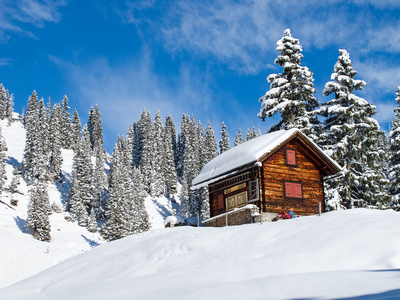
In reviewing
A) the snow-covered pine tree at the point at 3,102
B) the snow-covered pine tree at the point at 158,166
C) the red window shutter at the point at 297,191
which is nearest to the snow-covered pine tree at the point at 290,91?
the red window shutter at the point at 297,191

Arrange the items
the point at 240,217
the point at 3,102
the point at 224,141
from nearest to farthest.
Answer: the point at 240,217, the point at 224,141, the point at 3,102

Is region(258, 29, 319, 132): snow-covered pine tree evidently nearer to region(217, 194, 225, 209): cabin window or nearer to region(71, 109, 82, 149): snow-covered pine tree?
region(217, 194, 225, 209): cabin window

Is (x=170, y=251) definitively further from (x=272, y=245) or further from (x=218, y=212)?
(x=218, y=212)

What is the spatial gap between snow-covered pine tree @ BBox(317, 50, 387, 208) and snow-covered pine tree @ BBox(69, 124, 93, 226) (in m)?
52.7

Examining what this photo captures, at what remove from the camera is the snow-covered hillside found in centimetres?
4799

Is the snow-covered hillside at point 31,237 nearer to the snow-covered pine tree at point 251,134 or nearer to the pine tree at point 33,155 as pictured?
the pine tree at point 33,155

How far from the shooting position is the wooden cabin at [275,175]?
28297 mm

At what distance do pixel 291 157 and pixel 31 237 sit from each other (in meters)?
44.0

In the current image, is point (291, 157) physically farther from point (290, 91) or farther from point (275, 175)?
point (290, 91)

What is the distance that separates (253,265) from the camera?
15617 mm

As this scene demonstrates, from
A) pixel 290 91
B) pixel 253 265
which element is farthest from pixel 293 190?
pixel 253 265

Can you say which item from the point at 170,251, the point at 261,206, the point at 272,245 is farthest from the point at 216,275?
the point at 261,206

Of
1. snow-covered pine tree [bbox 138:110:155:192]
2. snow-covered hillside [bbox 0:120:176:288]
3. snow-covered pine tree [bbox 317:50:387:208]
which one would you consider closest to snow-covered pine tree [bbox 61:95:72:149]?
snow-covered hillside [bbox 0:120:176:288]

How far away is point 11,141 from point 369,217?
109000 millimetres
